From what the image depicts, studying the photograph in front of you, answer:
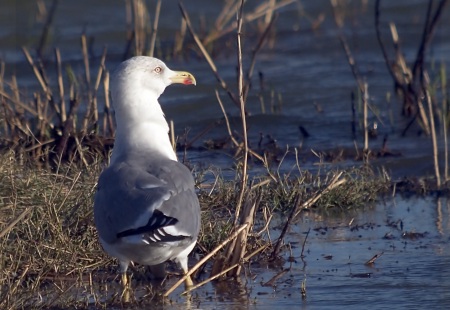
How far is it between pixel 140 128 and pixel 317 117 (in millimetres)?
5010

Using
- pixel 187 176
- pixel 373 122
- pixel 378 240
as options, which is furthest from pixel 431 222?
pixel 373 122

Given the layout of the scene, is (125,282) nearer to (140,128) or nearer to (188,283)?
(188,283)

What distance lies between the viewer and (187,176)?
5098mm

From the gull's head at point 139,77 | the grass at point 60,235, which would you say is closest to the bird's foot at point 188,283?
the grass at point 60,235

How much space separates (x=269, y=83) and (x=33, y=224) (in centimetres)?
652

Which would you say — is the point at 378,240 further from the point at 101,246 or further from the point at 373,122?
the point at 373,122

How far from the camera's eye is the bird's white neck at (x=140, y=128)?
5.36 m

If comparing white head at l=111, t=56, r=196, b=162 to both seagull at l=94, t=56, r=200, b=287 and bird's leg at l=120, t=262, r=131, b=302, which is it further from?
bird's leg at l=120, t=262, r=131, b=302

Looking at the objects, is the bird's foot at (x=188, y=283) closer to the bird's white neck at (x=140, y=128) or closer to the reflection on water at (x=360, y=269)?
the reflection on water at (x=360, y=269)

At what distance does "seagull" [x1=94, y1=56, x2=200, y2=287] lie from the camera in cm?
465

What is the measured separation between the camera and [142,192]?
4.77 m

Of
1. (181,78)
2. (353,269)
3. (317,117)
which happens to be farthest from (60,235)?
(317,117)

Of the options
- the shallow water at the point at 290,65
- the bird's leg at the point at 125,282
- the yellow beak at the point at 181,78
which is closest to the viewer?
the bird's leg at the point at 125,282

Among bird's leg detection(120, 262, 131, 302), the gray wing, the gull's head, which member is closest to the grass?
bird's leg detection(120, 262, 131, 302)
